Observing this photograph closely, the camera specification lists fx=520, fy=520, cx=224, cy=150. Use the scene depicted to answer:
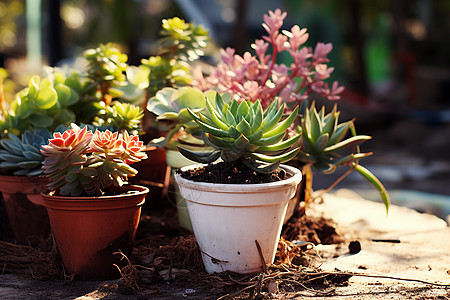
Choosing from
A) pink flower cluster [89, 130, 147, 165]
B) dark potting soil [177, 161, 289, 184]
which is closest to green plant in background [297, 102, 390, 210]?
dark potting soil [177, 161, 289, 184]

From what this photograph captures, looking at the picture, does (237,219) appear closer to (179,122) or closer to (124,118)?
(179,122)

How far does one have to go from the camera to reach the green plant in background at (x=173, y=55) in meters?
3.49

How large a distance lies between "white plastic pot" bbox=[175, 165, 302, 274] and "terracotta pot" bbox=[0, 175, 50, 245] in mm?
975

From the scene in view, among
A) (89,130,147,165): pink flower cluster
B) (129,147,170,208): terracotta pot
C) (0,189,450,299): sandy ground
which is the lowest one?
(0,189,450,299): sandy ground

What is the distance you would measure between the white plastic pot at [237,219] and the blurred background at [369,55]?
2.43 m

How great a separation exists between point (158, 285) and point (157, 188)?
3.71 feet

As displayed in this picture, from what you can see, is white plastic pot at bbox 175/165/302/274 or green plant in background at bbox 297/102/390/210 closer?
white plastic pot at bbox 175/165/302/274

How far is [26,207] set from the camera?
2.98m

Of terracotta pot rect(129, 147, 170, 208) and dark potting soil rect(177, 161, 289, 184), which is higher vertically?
dark potting soil rect(177, 161, 289, 184)

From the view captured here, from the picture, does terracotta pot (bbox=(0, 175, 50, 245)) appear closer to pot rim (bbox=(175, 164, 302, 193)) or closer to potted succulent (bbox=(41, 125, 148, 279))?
potted succulent (bbox=(41, 125, 148, 279))

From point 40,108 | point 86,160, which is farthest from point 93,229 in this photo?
point 40,108

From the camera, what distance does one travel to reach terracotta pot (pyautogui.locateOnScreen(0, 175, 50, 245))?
9.57 ft

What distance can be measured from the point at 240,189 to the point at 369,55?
19.4 meters

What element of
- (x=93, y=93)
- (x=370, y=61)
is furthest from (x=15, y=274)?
(x=370, y=61)
